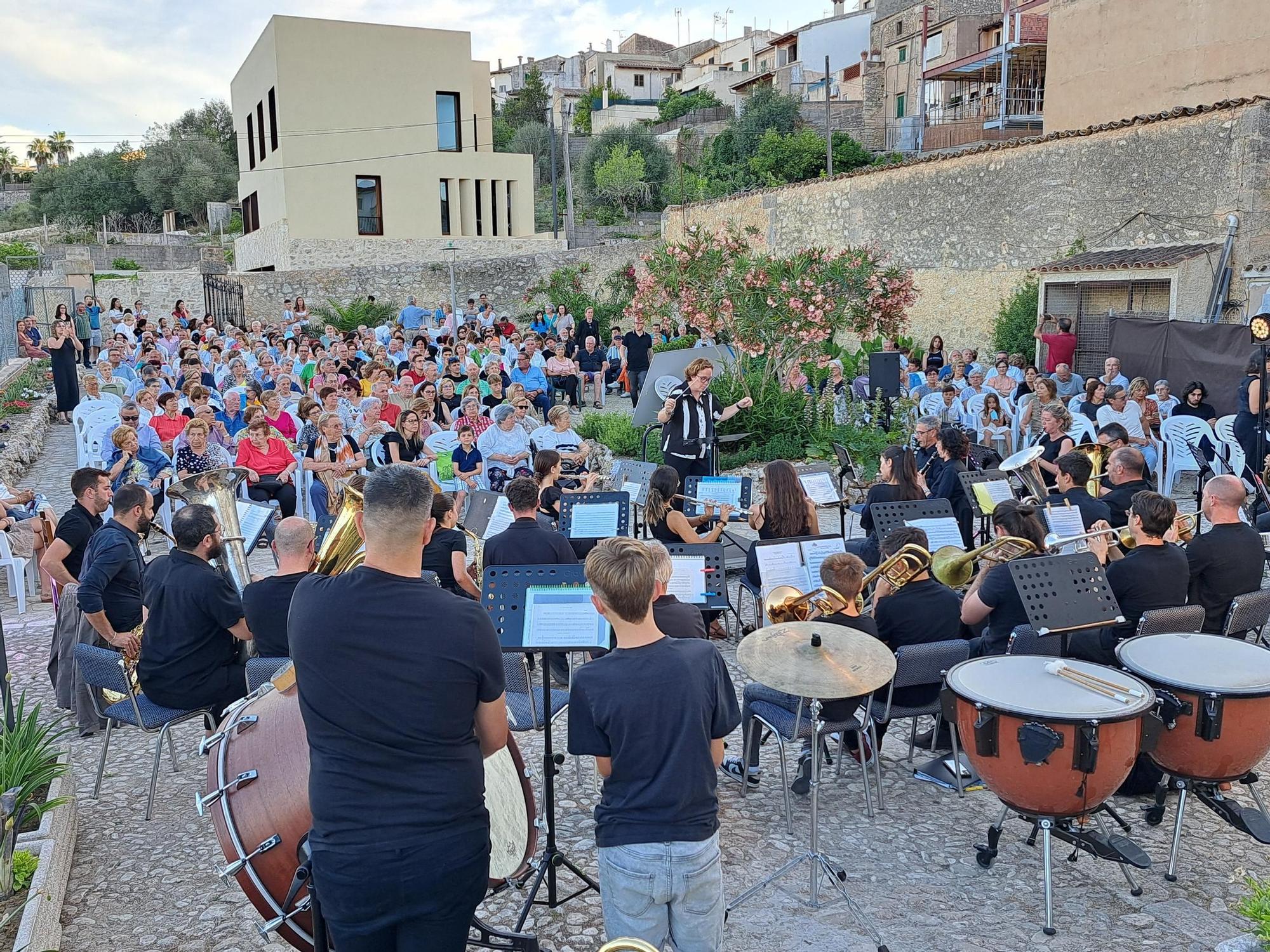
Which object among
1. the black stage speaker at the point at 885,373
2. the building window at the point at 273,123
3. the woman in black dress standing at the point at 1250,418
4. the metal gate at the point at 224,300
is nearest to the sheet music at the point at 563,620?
the woman in black dress standing at the point at 1250,418

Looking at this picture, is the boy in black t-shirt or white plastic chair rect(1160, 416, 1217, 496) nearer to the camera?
the boy in black t-shirt

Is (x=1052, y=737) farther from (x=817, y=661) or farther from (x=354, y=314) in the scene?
(x=354, y=314)

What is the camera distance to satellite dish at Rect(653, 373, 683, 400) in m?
12.1

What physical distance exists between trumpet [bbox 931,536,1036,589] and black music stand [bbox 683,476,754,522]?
1.94 meters

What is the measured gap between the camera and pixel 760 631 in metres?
3.91

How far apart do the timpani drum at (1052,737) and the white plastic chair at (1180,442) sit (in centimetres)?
751

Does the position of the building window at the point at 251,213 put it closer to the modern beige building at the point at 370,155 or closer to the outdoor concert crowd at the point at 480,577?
the modern beige building at the point at 370,155

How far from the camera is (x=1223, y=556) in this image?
5.46 metres

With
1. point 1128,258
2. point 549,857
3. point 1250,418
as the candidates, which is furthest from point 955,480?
point 1128,258

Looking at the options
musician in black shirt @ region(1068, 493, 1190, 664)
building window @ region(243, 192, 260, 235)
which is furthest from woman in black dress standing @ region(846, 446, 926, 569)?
building window @ region(243, 192, 260, 235)

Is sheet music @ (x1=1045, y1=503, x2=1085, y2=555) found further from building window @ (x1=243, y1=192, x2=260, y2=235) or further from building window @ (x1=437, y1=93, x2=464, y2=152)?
building window @ (x1=243, y1=192, x2=260, y2=235)

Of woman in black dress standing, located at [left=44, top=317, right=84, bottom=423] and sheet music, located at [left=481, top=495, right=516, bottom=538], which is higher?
woman in black dress standing, located at [left=44, top=317, right=84, bottom=423]

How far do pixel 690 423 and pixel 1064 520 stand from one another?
3654 mm

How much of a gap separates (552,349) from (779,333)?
632 cm
